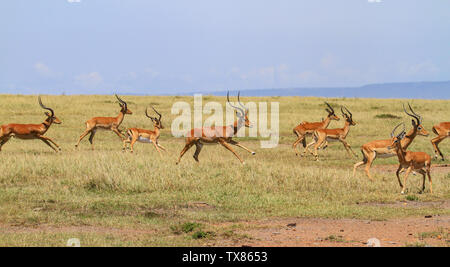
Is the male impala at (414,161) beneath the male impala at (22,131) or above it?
beneath

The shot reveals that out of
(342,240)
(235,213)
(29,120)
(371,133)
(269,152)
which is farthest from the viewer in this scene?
(29,120)

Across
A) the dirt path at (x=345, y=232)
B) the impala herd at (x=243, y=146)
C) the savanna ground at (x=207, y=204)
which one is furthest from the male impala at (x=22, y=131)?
the dirt path at (x=345, y=232)

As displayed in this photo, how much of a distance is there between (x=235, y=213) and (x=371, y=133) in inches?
673

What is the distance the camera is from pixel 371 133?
25812 mm

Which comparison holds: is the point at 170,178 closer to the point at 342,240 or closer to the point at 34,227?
the point at 34,227

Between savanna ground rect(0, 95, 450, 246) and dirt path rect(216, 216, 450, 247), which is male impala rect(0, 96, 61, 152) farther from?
dirt path rect(216, 216, 450, 247)

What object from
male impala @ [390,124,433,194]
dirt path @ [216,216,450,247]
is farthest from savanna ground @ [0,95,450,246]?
male impala @ [390,124,433,194]

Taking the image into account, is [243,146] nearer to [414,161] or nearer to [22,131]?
[414,161]

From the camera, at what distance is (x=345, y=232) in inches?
336

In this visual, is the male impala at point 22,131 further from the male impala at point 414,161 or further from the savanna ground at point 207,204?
the male impala at point 414,161

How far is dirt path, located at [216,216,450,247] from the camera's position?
782 centimetres

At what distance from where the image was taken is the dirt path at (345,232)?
25.7ft
